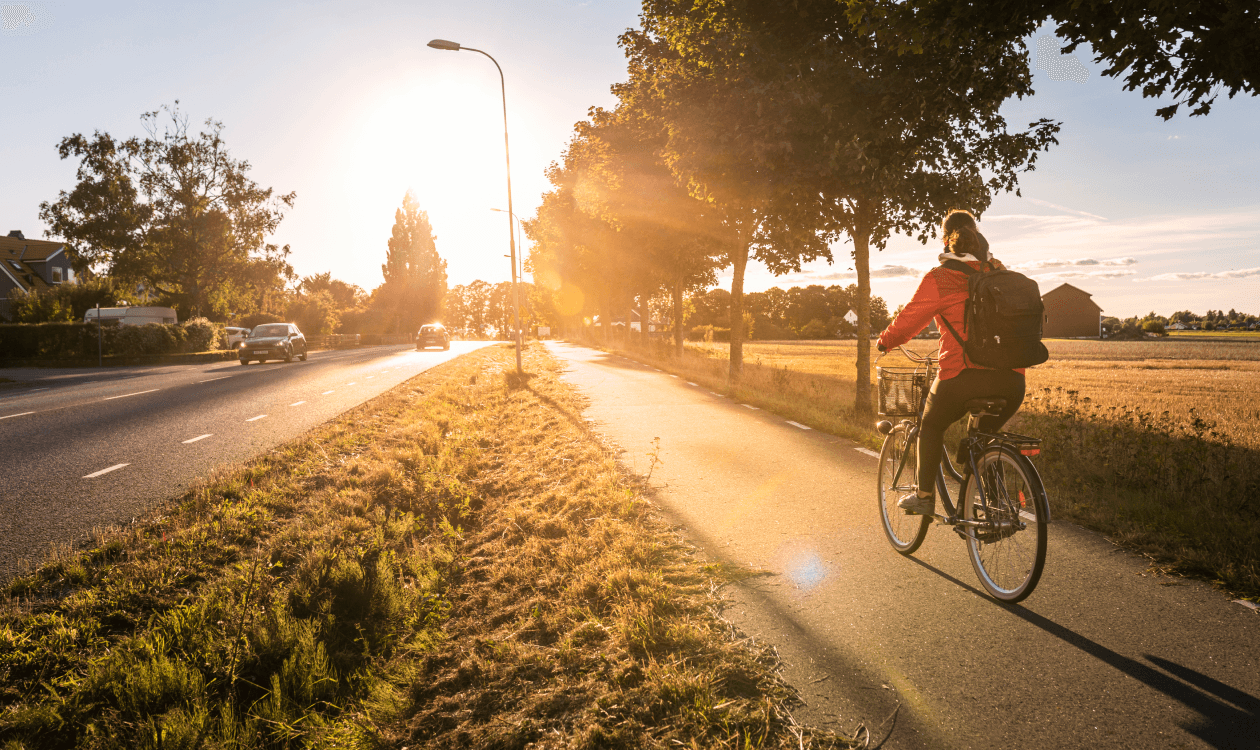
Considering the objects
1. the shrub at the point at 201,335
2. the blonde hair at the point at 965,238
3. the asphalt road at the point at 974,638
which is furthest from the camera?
the shrub at the point at 201,335

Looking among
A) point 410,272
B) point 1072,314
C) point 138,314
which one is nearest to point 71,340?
point 138,314

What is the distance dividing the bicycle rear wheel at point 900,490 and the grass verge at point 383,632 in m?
1.45

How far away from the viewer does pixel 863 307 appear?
12.6 metres

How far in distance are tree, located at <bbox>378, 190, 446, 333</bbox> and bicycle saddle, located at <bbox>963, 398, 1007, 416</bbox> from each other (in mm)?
85259

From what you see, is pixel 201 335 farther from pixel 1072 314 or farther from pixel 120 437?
pixel 1072 314

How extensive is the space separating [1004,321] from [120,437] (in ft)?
35.9

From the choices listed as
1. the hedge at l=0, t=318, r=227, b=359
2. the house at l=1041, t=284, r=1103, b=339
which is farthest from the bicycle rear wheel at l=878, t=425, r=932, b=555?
the house at l=1041, t=284, r=1103, b=339

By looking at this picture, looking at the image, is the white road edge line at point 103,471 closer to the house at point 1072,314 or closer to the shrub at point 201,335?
the shrub at point 201,335

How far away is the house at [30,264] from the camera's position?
58531 mm

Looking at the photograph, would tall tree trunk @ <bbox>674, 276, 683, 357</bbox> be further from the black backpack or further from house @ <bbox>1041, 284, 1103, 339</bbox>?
house @ <bbox>1041, 284, 1103, 339</bbox>

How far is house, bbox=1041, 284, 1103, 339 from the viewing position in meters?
82.2

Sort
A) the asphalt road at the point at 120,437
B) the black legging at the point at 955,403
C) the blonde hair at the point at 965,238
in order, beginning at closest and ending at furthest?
the black legging at the point at 955,403 → the blonde hair at the point at 965,238 → the asphalt road at the point at 120,437

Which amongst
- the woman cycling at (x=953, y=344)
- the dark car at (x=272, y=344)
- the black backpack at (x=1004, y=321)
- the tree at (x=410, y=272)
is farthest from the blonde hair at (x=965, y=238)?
the tree at (x=410, y=272)

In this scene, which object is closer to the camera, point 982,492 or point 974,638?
point 974,638
